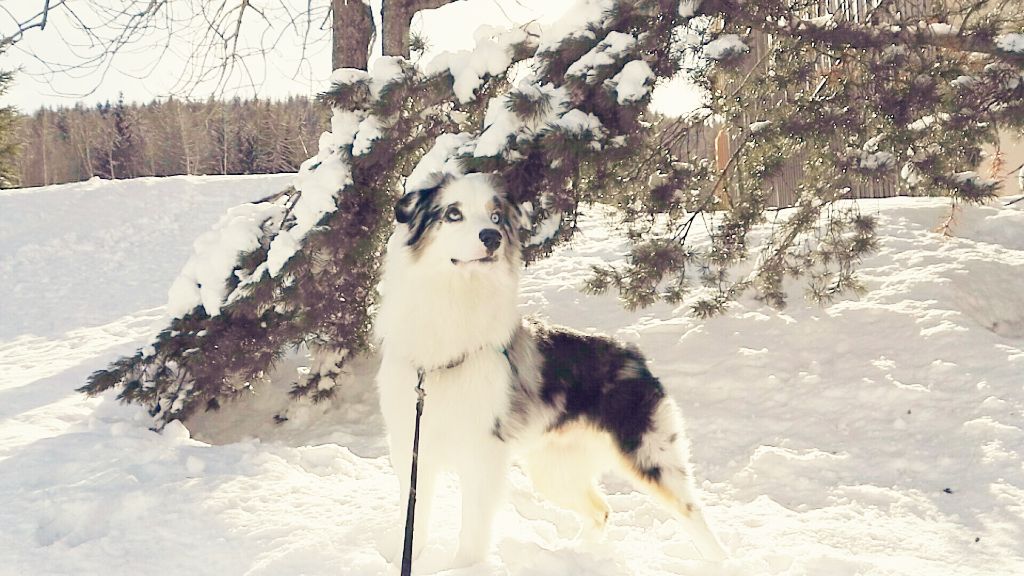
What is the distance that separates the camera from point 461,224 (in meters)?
3.25

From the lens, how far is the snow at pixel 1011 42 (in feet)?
15.2

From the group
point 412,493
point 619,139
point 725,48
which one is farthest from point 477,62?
point 412,493

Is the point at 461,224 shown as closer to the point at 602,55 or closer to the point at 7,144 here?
the point at 602,55

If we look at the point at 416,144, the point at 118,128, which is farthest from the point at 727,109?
the point at 118,128

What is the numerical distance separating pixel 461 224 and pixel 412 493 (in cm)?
116

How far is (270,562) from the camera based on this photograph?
317 cm

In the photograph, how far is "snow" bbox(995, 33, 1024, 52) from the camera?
15.2 feet

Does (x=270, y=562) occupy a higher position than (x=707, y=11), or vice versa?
(x=707, y=11)

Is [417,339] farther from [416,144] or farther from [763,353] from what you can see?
[763,353]

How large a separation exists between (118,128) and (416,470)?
5045 centimetres

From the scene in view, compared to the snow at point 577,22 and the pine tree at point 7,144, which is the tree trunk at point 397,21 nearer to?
the snow at point 577,22

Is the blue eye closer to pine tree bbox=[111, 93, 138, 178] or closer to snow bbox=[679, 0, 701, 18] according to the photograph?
snow bbox=[679, 0, 701, 18]

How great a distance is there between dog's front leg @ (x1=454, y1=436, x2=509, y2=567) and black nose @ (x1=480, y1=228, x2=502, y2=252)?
836 mm

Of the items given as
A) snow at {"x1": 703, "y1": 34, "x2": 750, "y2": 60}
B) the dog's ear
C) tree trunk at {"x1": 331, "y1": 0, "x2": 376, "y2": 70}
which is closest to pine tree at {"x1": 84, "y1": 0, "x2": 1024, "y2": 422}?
snow at {"x1": 703, "y1": 34, "x2": 750, "y2": 60}
